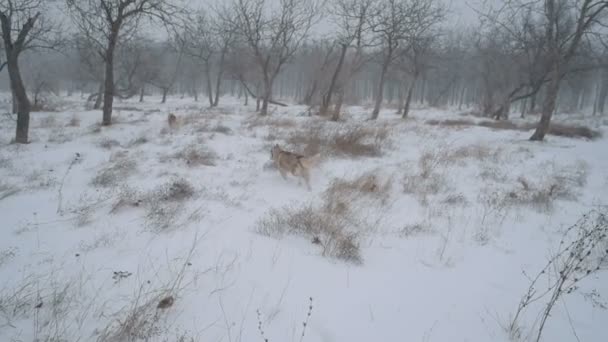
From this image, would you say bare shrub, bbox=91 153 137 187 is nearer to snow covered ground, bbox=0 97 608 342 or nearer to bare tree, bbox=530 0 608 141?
snow covered ground, bbox=0 97 608 342

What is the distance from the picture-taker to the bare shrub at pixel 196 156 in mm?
6543

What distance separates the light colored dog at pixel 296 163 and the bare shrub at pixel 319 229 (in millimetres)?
1264

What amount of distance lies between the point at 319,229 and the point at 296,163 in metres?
1.98

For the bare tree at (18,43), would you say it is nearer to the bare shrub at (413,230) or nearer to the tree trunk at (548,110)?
the bare shrub at (413,230)

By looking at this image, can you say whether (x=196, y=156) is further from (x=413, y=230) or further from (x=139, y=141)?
(x=413, y=230)

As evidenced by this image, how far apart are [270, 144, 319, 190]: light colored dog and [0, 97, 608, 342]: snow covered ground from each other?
12.4 inches

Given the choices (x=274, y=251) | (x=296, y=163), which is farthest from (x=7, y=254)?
(x=296, y=163)

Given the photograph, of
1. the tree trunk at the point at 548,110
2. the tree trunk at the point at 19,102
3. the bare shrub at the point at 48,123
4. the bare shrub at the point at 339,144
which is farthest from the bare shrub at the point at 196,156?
the tree trunk at the point at 548,110

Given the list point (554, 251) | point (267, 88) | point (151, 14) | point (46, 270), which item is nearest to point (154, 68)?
point (267, 88)

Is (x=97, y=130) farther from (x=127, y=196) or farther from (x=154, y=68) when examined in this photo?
(x=154, y=68)

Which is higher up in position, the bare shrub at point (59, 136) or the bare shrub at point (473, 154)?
the bare shrub at point (473, 154)

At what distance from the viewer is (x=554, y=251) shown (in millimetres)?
3492

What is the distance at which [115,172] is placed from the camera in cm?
539

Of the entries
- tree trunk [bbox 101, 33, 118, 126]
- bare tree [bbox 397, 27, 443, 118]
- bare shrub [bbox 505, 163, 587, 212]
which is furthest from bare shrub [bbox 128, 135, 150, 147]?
bare tree [bbox 397, 27, 443, 118]
